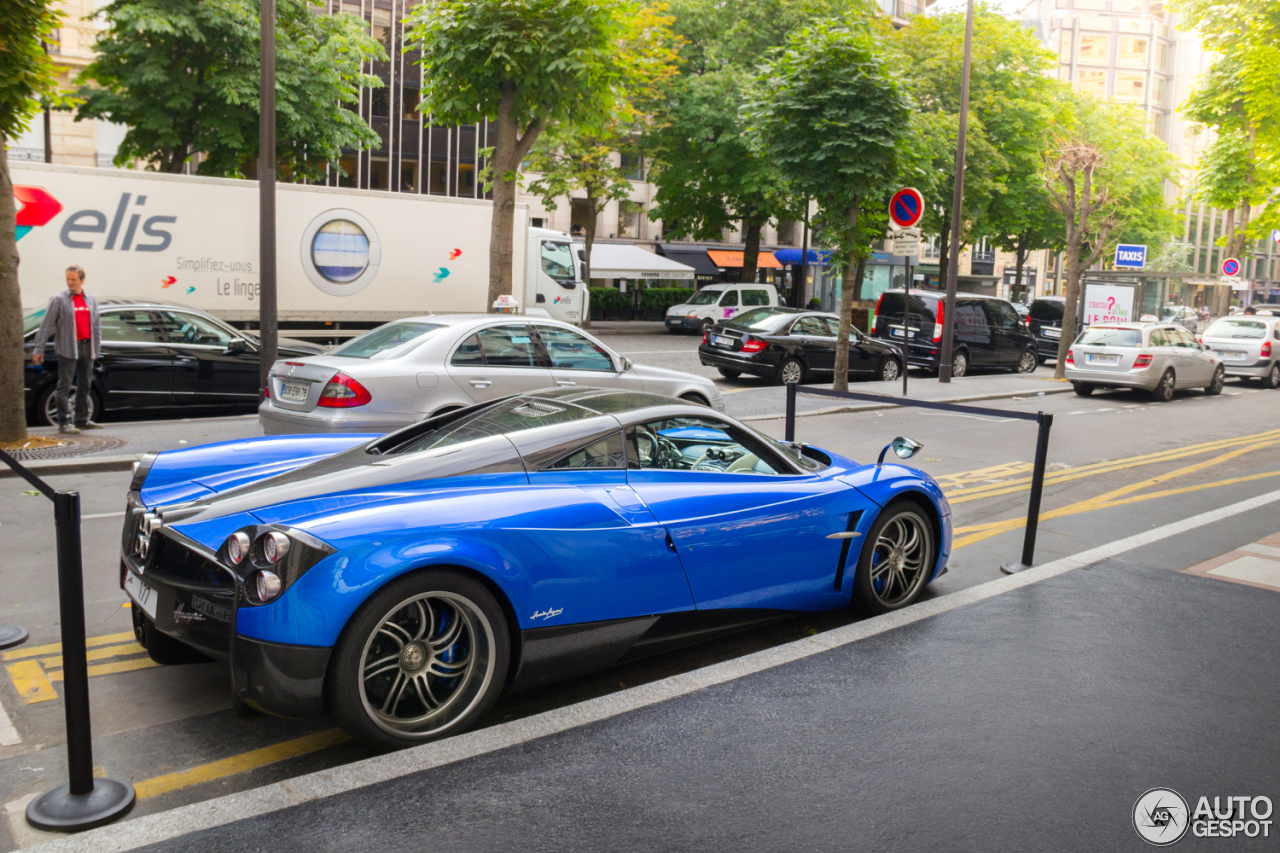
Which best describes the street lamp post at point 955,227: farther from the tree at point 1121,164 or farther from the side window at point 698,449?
the side window at point 698,449

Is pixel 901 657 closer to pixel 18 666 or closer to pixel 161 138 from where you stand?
pixel 18 666

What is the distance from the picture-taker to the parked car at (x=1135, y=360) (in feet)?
60.7

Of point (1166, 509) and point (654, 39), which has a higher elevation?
point (654, 39)

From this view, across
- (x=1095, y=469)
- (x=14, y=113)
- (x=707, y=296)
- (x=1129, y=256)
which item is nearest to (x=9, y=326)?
(x=14, y=113)

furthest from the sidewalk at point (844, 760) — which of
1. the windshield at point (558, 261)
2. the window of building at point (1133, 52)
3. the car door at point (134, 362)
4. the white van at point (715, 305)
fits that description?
the window of building at point (1133, 52)

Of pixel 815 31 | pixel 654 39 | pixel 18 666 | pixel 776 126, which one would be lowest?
pixel 18 666

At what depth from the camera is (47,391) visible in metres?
11.1

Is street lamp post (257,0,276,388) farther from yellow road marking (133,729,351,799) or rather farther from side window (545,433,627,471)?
yellow road marking (133,729,351,799)

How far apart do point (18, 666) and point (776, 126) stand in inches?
563

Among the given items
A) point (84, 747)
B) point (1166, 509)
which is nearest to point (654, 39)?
point (1166, 509)

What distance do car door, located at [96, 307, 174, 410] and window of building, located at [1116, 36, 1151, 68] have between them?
105 metres

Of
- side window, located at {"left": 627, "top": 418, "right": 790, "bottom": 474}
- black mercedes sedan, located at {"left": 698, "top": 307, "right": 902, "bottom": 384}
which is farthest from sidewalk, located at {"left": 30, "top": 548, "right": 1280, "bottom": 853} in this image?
black mercedes sedan, located at {"left": 698, "top": 307, "right": 902, "bottom": 384}

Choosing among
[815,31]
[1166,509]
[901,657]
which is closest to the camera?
[901,657]

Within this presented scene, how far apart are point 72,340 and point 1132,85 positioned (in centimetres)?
10691
